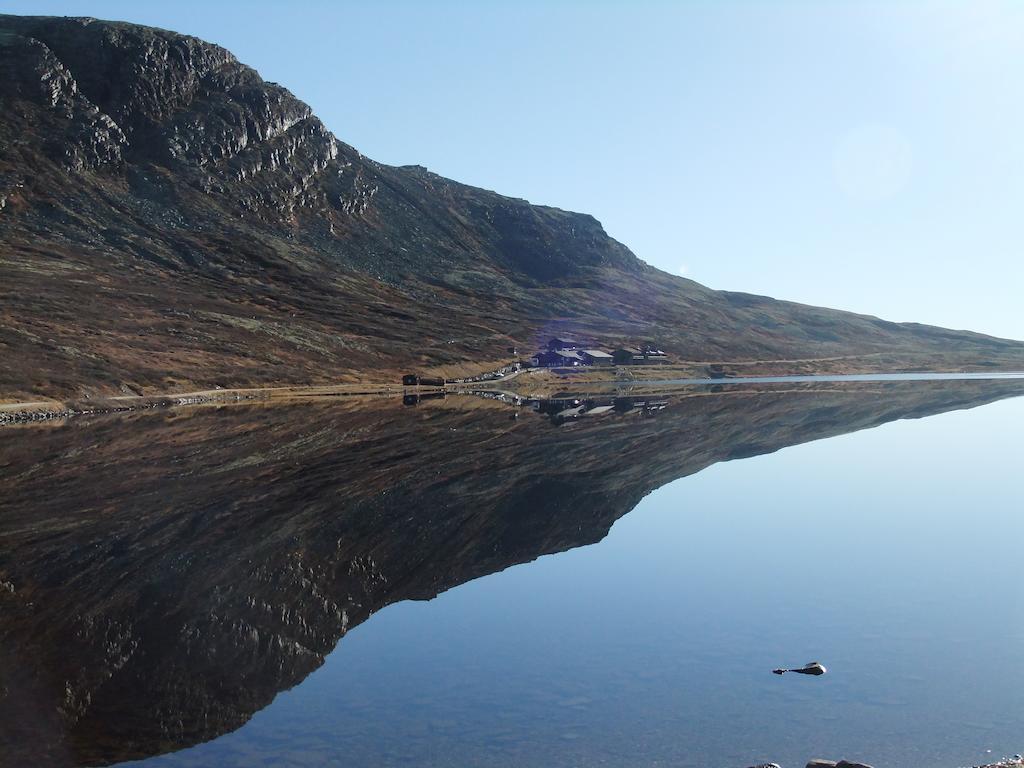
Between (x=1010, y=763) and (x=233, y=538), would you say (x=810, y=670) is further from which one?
(x=233, y=538)

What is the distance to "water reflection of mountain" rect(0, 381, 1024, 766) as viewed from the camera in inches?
674

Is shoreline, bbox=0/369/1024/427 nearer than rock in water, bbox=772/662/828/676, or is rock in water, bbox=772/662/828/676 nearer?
rock in water, bbox=772/662/828/676

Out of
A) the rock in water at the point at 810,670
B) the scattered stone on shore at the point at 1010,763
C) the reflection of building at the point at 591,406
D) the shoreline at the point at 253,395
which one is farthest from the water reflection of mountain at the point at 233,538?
the reflection of building at the point at 591,406

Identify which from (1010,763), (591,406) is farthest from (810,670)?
(591,406)

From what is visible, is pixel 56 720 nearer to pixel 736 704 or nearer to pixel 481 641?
pixel 481 641

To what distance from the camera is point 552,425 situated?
76.2 m

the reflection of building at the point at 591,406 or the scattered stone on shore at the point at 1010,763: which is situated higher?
the reflection of building at the point at 591,406

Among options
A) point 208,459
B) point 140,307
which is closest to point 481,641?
point 208,459

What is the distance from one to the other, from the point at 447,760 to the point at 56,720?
820 centimetres

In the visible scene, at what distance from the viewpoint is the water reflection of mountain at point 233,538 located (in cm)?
1712

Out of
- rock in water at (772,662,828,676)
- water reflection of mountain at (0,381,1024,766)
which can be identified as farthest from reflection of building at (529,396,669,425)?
rock in water at (772,662,828,676)

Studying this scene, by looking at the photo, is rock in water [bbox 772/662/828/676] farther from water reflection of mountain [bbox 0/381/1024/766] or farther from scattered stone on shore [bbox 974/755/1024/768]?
water reflection of mountain [bbox 0/381/1024/766]

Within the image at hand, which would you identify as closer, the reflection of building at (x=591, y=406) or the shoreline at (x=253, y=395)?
the shoreline at (x=253, y=395)

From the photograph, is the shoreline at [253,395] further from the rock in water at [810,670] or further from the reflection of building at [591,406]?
the rock in water at [810,670]
